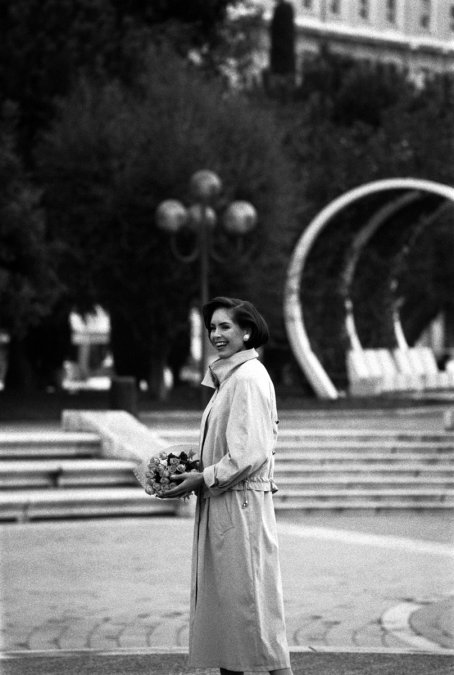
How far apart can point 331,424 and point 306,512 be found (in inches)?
209

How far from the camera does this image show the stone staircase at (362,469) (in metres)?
17.3

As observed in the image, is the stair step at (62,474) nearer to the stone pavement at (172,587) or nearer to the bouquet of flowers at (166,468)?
the stone pavement at (172,587)

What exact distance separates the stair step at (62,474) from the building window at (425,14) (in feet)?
241

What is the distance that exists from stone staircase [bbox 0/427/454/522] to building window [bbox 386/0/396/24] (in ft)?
259

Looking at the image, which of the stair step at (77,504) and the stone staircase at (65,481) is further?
the stone staircase at (65,481)

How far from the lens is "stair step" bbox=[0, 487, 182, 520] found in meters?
15.7

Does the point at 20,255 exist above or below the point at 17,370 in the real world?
above

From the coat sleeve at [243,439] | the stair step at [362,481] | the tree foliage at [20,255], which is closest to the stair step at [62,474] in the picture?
the stair step at [362,481]

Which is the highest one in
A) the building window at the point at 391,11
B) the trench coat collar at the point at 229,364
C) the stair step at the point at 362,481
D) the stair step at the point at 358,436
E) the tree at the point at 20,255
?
the building window at the point at 391,11

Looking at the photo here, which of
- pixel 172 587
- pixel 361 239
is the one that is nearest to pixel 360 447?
pixel 172 587

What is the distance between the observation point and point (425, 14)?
93312 millimetres

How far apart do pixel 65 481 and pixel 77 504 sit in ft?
2.48

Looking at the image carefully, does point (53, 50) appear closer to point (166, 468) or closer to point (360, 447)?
point (360, 447)

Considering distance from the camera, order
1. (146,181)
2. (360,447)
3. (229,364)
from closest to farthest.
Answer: (229,364), (360,447), (146,181)
